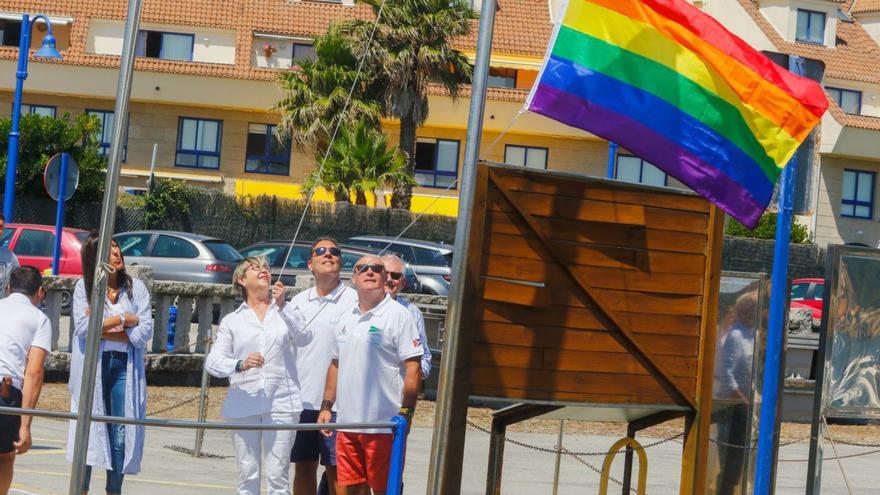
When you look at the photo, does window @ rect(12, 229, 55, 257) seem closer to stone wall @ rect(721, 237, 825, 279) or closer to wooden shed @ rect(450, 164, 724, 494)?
wooden shed @ rect(450, 164, 724, 494)

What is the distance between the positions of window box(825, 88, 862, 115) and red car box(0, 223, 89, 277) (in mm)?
35242

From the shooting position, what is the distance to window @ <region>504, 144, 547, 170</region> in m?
48.3

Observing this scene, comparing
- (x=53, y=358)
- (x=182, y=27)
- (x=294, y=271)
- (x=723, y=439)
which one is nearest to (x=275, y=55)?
(x=182, y=27)

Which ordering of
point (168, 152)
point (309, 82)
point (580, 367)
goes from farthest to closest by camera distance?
1. point (168, 152)
2. point (309, 82)
3. point (580, 367)

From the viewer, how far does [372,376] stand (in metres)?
7.87

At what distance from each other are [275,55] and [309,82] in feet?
24.1

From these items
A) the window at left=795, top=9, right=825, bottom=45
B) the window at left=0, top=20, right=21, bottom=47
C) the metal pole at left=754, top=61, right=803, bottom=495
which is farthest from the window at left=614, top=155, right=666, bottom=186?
the metal pole at left=754, top=61, right=803, bottom=495

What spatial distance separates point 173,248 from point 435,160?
2522cm

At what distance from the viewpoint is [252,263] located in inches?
323

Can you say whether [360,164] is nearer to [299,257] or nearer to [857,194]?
[299,257]

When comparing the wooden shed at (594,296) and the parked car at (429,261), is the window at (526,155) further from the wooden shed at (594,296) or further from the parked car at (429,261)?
the wooden shed at (594,296)

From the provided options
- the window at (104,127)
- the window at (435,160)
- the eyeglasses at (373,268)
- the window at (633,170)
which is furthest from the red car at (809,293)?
the window at (104,127)

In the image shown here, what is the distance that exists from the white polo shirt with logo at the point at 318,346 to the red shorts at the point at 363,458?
0.60m

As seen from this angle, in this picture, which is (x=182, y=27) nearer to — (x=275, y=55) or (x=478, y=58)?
(x=275, y=55)
